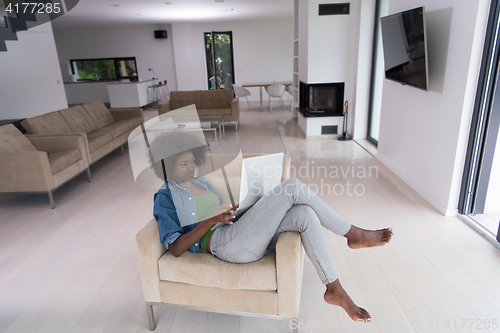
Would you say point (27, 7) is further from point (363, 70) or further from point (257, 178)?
point (257, 178)

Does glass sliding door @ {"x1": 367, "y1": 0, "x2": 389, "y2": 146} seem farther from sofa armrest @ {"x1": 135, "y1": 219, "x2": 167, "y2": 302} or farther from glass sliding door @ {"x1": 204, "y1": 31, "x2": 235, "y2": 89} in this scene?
glass sliding door @ {"x1": 204, "y1": 31, "x2": 235, "y2": 89}

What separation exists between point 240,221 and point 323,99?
4.44 meters

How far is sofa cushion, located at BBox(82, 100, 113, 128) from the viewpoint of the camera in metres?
5.06

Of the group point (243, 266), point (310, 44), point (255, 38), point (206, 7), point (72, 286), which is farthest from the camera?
point (255, 38)

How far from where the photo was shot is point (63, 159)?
3.45 metres

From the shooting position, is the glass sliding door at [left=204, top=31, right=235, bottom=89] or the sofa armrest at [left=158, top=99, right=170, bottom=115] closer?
the sofa armrest at [left=158, top=99, right=170, bottom=115]

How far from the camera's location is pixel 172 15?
28.8ft

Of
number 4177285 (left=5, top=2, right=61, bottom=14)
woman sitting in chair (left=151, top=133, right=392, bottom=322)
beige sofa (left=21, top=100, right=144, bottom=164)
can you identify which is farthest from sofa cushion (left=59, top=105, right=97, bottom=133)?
woman sitting in chair (left=151, top=133, right=392, bottom=322)

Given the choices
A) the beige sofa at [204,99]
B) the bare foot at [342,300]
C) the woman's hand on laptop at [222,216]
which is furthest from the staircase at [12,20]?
the bare foot at [342,300]

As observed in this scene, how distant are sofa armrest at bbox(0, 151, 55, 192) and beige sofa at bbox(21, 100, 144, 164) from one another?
0.79 metres

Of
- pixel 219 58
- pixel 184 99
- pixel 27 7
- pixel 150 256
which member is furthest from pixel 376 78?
pixel 219 58

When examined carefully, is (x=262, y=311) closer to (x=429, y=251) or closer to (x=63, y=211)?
(x=429, y=251)

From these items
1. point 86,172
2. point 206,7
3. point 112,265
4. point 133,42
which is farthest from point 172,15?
point 112,265

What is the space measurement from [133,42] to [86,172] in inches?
327
